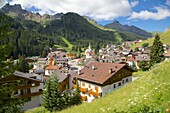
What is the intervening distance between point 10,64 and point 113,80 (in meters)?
34.4

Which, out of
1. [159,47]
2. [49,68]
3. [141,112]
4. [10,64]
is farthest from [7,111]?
[49,68]

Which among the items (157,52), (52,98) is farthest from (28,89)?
(157,52)

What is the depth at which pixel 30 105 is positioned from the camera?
47781 millimetres

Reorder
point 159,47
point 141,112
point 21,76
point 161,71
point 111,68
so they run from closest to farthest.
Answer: point 141,112 → point 161,71 → point 21,76 → point 111,68 → point 159,47

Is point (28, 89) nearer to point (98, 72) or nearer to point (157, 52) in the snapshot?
point (98, 72)

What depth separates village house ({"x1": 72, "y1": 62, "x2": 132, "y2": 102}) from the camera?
47.0m

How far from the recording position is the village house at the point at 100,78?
4697cm

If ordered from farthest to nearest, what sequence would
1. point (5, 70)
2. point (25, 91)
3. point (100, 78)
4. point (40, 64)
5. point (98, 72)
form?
point (40, 64) → point (98, 72) → point (100, 78) → point (25, 91) → point (5, 70)

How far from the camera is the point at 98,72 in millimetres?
50719

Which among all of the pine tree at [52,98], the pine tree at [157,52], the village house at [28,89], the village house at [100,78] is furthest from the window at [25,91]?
the pine tree at [157,52]

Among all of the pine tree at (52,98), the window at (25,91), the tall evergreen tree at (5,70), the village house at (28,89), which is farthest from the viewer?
the window at (25,91)

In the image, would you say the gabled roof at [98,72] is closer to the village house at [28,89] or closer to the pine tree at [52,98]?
the village house at [28,89]

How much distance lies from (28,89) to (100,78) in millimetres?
17939

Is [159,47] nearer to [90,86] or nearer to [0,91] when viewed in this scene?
[90,86]
